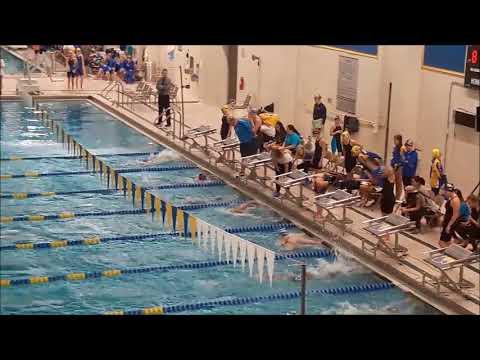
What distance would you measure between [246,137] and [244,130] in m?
0.11

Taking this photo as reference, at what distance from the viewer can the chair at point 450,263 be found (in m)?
9.16

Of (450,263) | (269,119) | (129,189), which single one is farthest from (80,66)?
(450,263)

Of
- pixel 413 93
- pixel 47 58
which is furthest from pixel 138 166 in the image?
pixel 47 58

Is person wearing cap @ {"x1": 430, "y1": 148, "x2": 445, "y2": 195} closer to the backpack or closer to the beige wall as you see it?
the beige wall

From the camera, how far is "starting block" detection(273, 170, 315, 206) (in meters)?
11.8

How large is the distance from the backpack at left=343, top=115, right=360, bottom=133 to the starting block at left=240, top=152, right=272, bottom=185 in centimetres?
193

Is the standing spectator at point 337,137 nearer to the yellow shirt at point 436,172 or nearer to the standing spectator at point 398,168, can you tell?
the standing spectator at point 398,168

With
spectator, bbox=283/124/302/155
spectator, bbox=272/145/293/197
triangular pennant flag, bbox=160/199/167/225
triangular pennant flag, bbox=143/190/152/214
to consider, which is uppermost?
spectator, bbox=283/124/302/155

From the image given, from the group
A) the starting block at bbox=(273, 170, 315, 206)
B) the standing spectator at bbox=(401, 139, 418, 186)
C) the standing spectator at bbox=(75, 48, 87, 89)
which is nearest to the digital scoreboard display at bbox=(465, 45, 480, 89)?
the standing spectator at bbox=(401, 139, 418, 186)

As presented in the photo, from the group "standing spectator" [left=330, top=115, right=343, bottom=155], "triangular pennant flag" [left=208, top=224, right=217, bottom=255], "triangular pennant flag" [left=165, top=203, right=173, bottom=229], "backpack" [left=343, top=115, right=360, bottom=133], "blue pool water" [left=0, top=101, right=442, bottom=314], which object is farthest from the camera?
"backpack" [left=343, top=115, right=360, bottom=133]

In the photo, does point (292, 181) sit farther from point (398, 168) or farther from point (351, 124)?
point (351, 124)

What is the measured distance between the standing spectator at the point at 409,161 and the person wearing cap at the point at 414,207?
3.04 feet

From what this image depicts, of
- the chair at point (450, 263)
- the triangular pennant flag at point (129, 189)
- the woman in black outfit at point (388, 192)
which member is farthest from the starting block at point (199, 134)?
the chair at point (450, 263)
